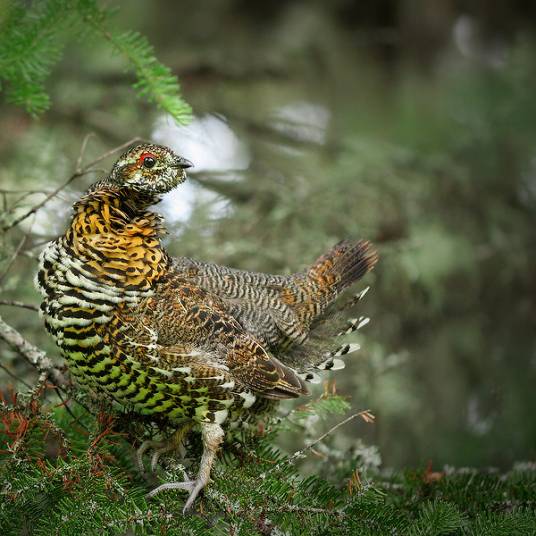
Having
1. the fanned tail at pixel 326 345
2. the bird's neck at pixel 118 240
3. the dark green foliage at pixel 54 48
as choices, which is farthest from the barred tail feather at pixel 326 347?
the dark green foliage at pixel 54 48

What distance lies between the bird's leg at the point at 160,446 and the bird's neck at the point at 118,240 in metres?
0.55

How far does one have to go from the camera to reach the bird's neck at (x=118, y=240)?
2.37m

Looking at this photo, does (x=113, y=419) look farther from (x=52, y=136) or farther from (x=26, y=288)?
(x=52, y=136)

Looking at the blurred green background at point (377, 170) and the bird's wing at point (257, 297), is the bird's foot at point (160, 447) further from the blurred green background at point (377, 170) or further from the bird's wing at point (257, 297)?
the blurred green background at point (377, 170)

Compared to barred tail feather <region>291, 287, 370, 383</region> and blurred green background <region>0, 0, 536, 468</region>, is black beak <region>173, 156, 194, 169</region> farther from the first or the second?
barred tail feather <region>291, 287, 370, 383</region>

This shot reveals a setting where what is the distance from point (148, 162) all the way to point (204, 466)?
3.45ft

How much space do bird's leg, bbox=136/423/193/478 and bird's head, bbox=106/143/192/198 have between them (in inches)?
34.3

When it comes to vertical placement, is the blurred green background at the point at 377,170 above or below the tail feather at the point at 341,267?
below

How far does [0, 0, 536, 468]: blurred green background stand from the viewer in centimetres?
411

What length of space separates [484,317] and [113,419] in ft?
13.7

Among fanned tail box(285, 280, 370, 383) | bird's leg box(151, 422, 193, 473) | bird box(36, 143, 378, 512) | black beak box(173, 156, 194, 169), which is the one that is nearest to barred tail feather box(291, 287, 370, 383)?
fanned tail box(285, 280, 370, 383)

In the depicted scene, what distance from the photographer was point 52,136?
4391 mm

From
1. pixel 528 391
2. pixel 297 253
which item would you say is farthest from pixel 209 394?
pixel 528 391

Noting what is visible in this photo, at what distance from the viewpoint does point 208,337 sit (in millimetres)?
2541
